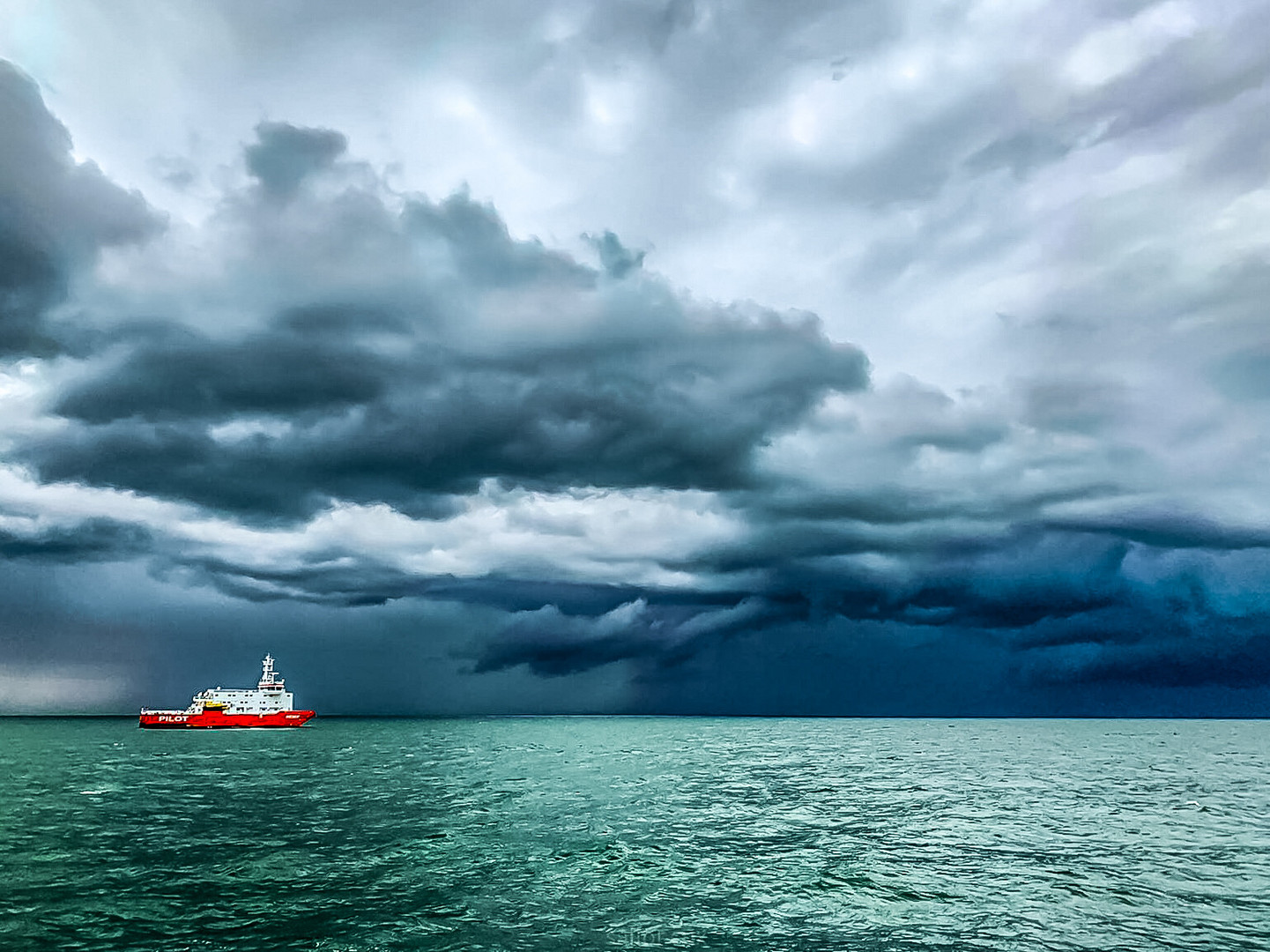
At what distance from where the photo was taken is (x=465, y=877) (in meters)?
38.0

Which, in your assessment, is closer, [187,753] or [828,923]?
[828,923]

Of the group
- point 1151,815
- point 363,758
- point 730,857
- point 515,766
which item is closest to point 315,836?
point 730,857

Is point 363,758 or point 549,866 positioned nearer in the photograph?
point 549,866

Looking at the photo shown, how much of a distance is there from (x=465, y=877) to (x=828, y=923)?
1694 centimetres

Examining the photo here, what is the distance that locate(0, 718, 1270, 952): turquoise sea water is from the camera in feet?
95.8

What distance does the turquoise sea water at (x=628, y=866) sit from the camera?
95.8 feet

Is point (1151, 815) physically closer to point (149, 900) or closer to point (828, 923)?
point (828, 923)

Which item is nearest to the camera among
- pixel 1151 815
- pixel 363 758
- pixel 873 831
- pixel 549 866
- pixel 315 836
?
pixel 549 866

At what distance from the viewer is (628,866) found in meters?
40.8

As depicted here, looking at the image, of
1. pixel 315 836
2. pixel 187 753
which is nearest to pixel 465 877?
pixel 315 836

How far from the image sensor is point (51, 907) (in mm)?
31656

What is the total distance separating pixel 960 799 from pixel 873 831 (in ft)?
79.7

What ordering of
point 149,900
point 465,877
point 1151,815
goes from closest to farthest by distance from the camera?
point 149,900 → point 465,877 → point 1151,815

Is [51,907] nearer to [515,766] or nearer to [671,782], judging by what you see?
[671,782]
